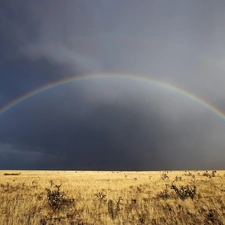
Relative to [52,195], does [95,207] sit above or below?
below

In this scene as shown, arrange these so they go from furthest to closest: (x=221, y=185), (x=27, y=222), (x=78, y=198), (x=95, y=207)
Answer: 1. (x=221, y=185)
2. (x=78, y=198)
3. (x=95, y=207)
4. (x=27, y=222)

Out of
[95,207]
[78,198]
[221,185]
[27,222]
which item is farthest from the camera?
[221,185]

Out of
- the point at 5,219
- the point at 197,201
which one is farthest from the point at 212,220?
the point at 5,219

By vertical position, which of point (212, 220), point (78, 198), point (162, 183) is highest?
point (162, 183)

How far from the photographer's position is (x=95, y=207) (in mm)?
22859

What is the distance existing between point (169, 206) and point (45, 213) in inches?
425

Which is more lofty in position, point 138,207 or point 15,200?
point 15,200

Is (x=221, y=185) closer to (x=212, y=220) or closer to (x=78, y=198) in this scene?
(x=212, y=220)

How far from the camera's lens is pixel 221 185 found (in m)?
29.0

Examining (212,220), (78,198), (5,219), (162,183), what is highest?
(162,183)

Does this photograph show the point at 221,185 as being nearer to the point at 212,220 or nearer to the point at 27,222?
the point at 212,220

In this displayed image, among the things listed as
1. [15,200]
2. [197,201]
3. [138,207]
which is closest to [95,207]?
[138,207]

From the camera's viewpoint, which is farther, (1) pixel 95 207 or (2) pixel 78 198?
(2) pixel 78 198

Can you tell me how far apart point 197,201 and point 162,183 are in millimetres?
6079
